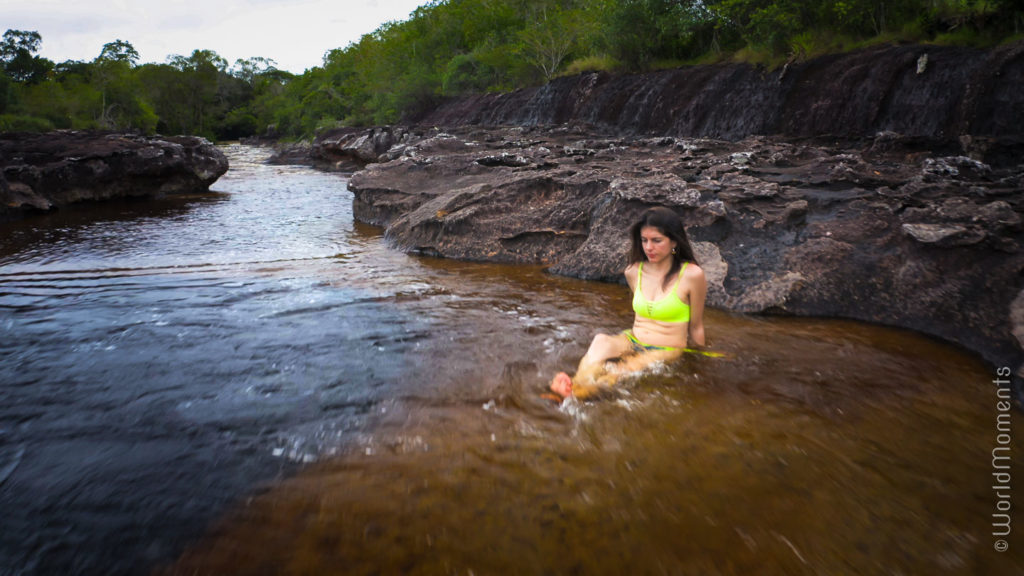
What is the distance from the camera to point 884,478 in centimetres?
204

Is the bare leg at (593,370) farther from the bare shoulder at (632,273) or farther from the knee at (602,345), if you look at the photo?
the bare shoulder at (632,273)

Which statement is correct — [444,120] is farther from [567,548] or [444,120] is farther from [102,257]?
[567,548]

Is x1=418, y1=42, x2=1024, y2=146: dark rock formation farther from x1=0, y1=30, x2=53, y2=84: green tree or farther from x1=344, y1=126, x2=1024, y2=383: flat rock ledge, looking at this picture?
x1=0, y1=30, x2=53, y2=84: green tree

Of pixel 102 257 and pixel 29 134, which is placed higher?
pixel 29 134

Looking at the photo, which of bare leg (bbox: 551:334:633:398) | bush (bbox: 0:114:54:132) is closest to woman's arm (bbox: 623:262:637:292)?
bare leg (bbox: 551:334:633:398)

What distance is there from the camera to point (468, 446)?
2.34 m

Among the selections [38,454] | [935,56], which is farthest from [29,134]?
[935,56]

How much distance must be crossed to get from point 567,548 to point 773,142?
941 centimetres

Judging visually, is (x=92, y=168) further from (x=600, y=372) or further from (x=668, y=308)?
(x=668, y=308)

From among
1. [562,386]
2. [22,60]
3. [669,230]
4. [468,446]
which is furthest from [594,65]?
[22,60]

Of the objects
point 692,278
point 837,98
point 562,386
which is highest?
point 837,98

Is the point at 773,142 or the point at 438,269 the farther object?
the point at 773,142

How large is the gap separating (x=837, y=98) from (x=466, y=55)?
78.1ft

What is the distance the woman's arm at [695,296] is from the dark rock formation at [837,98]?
6.37 meters
